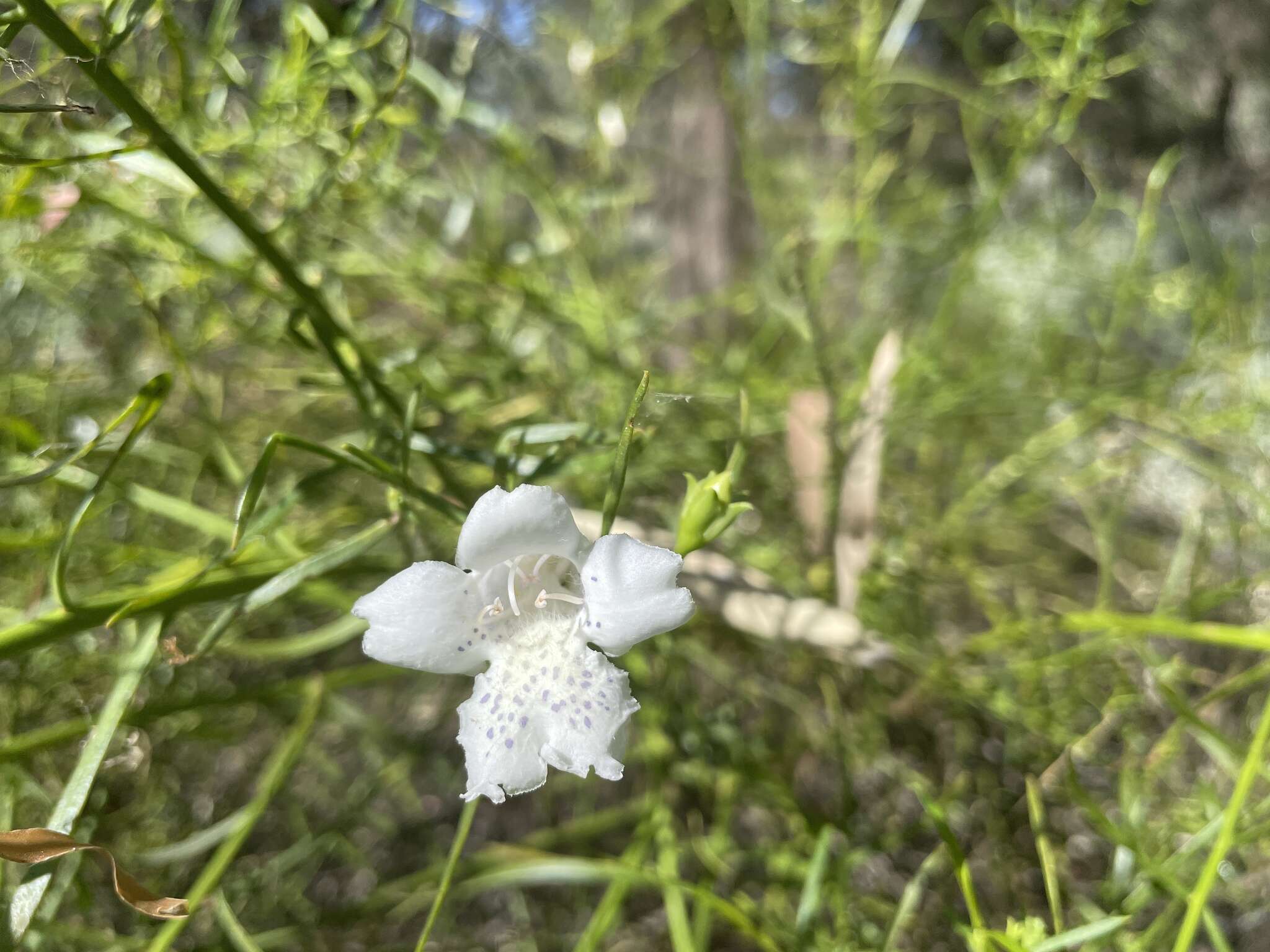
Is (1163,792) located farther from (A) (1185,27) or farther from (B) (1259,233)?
(A) (1185,27)

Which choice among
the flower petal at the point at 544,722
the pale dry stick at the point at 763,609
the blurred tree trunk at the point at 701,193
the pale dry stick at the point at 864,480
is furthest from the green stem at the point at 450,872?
the blurred tree trunk at the point at 701,193


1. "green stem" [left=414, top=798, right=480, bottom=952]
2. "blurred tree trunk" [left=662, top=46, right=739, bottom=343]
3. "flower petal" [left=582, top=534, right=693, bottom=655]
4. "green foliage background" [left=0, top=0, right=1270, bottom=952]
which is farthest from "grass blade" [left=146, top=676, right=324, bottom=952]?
"blurred tree trunk" [left=662, top=46, right=739, bottom=343]

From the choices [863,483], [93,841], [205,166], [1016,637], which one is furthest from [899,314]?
[93,841]

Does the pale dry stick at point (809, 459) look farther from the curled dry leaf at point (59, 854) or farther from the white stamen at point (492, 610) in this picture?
the curled dry leaf at point (59, 854)

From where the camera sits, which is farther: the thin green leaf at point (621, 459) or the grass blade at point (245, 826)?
the grass blade at point (245, 826)

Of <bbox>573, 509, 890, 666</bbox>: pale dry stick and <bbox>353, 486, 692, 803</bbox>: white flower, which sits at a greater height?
<bbox>353, 486, 692, 803</bbox>: white flower

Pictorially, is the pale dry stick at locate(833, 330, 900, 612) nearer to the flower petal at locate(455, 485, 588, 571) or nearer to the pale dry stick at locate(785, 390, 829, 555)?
the pale dry stick at locate(785, 390, 829, 555)

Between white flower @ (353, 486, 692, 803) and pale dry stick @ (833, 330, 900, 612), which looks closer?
white flower @ (353, 486, 692, 803)
